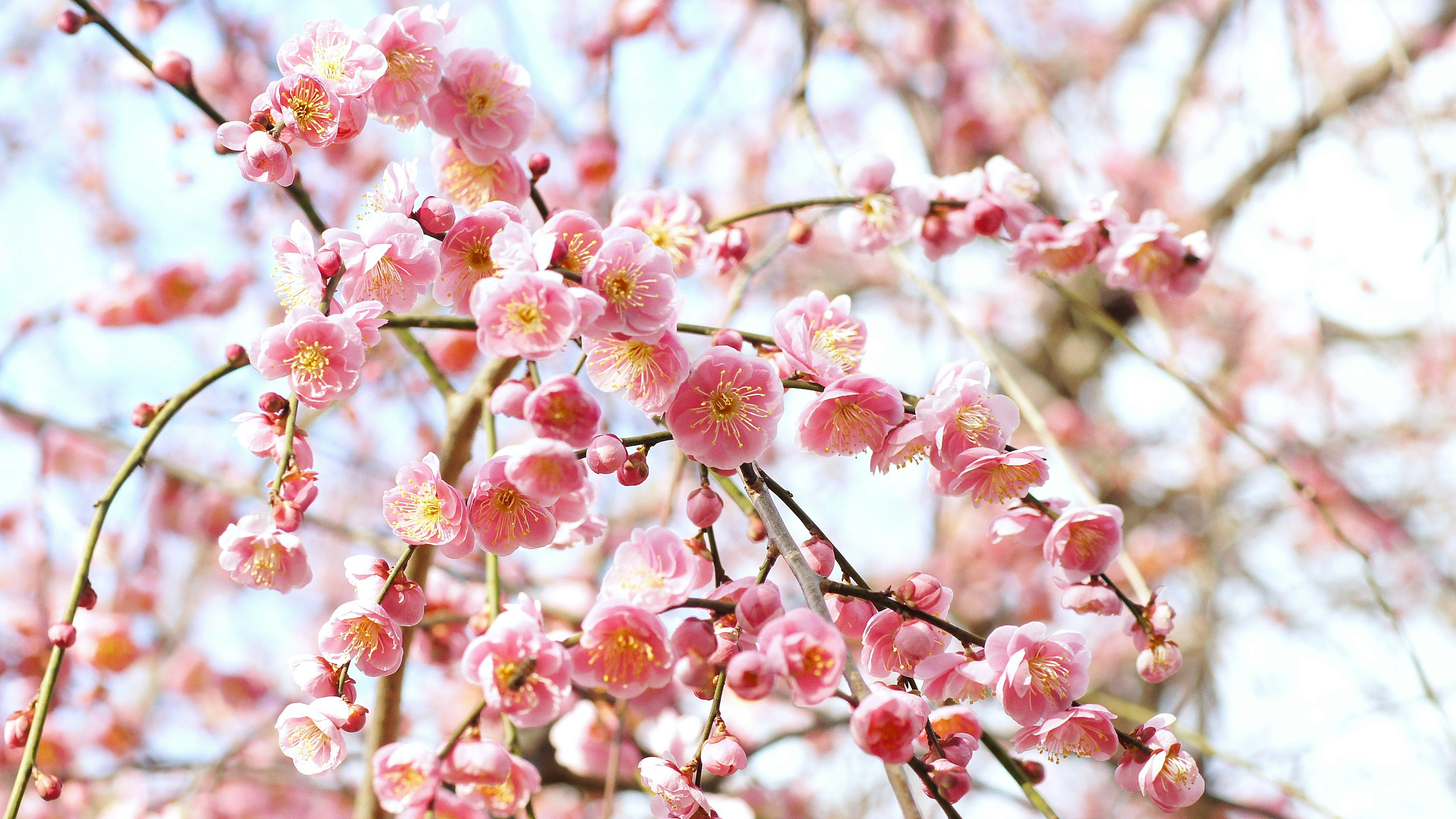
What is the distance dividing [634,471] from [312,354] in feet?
0.99

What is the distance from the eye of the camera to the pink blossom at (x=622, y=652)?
2.30ft

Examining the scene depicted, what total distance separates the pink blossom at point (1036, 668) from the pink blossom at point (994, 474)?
13cm

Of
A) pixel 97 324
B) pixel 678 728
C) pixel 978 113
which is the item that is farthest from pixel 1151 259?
pixel 978 113

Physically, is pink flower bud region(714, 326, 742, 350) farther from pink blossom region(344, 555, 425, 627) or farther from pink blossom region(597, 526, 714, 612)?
pink blossom region(344, 555, 425, 627)

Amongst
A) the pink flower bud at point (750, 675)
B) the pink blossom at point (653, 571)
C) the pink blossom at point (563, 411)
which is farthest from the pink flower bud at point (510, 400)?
the pink flower bud at point (750, 675)

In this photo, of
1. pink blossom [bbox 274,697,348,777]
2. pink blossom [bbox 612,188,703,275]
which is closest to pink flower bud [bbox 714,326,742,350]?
pink blossom [bbox 612,188,703,275]

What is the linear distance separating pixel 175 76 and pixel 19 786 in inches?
30.6

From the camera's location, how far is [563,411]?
2.39 ft

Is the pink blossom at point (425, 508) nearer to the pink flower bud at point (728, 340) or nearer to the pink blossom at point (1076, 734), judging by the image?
the pink flower bud at point (728, 340)

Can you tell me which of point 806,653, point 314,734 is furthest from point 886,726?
point 314,734

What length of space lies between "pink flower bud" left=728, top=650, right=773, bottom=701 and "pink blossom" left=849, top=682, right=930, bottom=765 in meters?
0.06

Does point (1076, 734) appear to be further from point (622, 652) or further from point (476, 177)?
point (476, 177)

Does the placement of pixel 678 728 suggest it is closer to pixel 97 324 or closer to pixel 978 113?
pixel 97 324

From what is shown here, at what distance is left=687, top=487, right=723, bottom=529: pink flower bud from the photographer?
808mm
